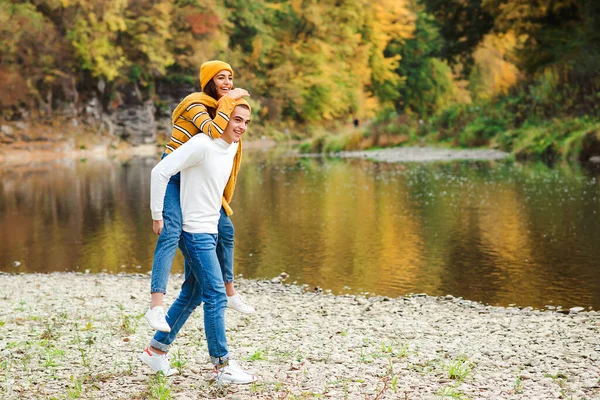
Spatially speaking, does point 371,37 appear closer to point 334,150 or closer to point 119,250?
point 334,150

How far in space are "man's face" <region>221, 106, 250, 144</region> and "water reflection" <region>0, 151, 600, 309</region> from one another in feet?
15.4

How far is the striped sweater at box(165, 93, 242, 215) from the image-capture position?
5.34 meters

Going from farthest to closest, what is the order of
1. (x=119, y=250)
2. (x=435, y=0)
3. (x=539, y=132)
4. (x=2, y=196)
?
(x=435, y=0) → (x=539, y=132) → (x=2, y=196) → (x=119, y=250)

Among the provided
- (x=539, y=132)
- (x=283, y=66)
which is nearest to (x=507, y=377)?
(x=539, y=132)

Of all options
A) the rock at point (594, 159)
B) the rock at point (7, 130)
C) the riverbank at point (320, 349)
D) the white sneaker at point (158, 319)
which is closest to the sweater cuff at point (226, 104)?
the white sneaker at point (158, 319)

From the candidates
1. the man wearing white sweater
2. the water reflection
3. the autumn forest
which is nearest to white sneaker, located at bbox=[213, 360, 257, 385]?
the man wearing white sweater

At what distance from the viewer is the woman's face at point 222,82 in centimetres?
562

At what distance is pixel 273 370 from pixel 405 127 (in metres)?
36.9

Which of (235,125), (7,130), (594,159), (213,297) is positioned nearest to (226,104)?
Result: (235,125)

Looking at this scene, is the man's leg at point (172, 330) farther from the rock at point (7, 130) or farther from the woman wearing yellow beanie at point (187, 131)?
the rock at point (7, 130)

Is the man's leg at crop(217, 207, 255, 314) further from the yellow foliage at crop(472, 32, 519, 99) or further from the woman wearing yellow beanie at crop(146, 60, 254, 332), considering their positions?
the yellow foliage at crop(472, 32, 519, 99)

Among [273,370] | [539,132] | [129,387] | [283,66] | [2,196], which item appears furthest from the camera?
[283,66]

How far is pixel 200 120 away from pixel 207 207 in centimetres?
55

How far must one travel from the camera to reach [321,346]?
6.75 m
